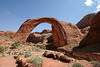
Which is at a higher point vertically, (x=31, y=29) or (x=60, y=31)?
(x=31, y=29)

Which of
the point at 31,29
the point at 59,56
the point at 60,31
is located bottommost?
the point at 59,56

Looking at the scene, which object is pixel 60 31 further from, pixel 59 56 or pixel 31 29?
pixel 59 56

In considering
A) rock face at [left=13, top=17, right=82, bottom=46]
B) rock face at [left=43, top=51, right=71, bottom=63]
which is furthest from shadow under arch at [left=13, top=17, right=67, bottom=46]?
rock face at [left=43, top=51, right=71, bottom=63]

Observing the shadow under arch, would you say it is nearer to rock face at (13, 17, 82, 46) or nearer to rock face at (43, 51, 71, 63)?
rock face at (13, 17, 82, 46)

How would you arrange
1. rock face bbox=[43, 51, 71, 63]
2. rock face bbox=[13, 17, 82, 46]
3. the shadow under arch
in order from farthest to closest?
1. rock face bbox=[13, 17, 82, 46]
2. the shadow under arch
3. rock face bbox=[43, 51, 71, 63]

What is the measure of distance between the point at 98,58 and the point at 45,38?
23.8 m

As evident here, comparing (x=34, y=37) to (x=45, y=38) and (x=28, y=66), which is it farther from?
(x=28, y=66)

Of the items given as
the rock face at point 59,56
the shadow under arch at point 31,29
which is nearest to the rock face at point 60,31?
the shadow under arch at point 31,29

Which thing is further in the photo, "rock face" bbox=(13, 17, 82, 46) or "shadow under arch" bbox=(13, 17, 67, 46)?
"rock face" bbox=(13, 17, 82, 46)

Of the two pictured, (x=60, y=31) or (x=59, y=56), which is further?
(x=60, y=31)

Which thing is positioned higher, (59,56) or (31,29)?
(31,29)

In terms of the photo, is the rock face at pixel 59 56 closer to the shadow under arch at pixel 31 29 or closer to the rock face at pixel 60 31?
the rock face at pixel 60 31

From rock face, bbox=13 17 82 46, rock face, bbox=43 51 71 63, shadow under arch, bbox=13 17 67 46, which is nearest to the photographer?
rock face, bbox=43 51 71 63

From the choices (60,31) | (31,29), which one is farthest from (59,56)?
(31,29)
